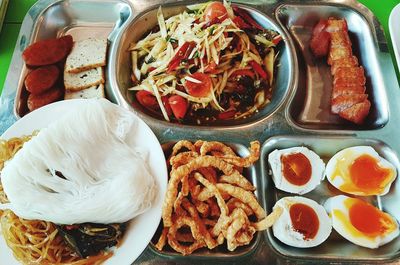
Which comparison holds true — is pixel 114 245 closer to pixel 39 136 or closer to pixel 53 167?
pixel 53 167

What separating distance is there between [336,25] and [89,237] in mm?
2094

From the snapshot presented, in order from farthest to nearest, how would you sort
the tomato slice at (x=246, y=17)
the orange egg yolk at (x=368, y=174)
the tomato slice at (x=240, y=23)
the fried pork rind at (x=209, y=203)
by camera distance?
the tomato slice at (x=246, y=17) < the tomato slice at (x=240, y=23) < the orange egg yolk at (x=368, y=174) < the fried pork rind at (x=209, y=203)

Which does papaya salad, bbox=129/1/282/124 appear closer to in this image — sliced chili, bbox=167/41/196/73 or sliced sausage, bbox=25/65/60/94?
sliced chili, bbox=167/41/196/73

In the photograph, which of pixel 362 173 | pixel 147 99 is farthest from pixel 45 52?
pixel 362 173

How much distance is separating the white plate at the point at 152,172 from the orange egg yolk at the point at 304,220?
71 centimetres

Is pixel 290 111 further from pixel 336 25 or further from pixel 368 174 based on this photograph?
pixel 336 25

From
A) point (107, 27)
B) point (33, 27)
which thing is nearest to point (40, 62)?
point (33, 27)

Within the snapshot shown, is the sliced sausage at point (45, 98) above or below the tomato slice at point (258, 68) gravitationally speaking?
below

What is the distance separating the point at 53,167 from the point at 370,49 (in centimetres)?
216

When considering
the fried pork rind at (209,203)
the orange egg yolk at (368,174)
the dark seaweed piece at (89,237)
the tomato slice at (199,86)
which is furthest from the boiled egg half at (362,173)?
the dark seaweed piece at (89,237)

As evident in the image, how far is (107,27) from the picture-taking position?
2818mm

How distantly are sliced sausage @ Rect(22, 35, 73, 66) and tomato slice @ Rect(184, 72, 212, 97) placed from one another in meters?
0.87

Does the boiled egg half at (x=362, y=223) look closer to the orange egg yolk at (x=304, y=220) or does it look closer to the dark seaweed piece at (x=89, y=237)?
the orange egg yolk at (x=304, y=220)

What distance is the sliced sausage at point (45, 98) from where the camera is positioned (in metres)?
2.25
